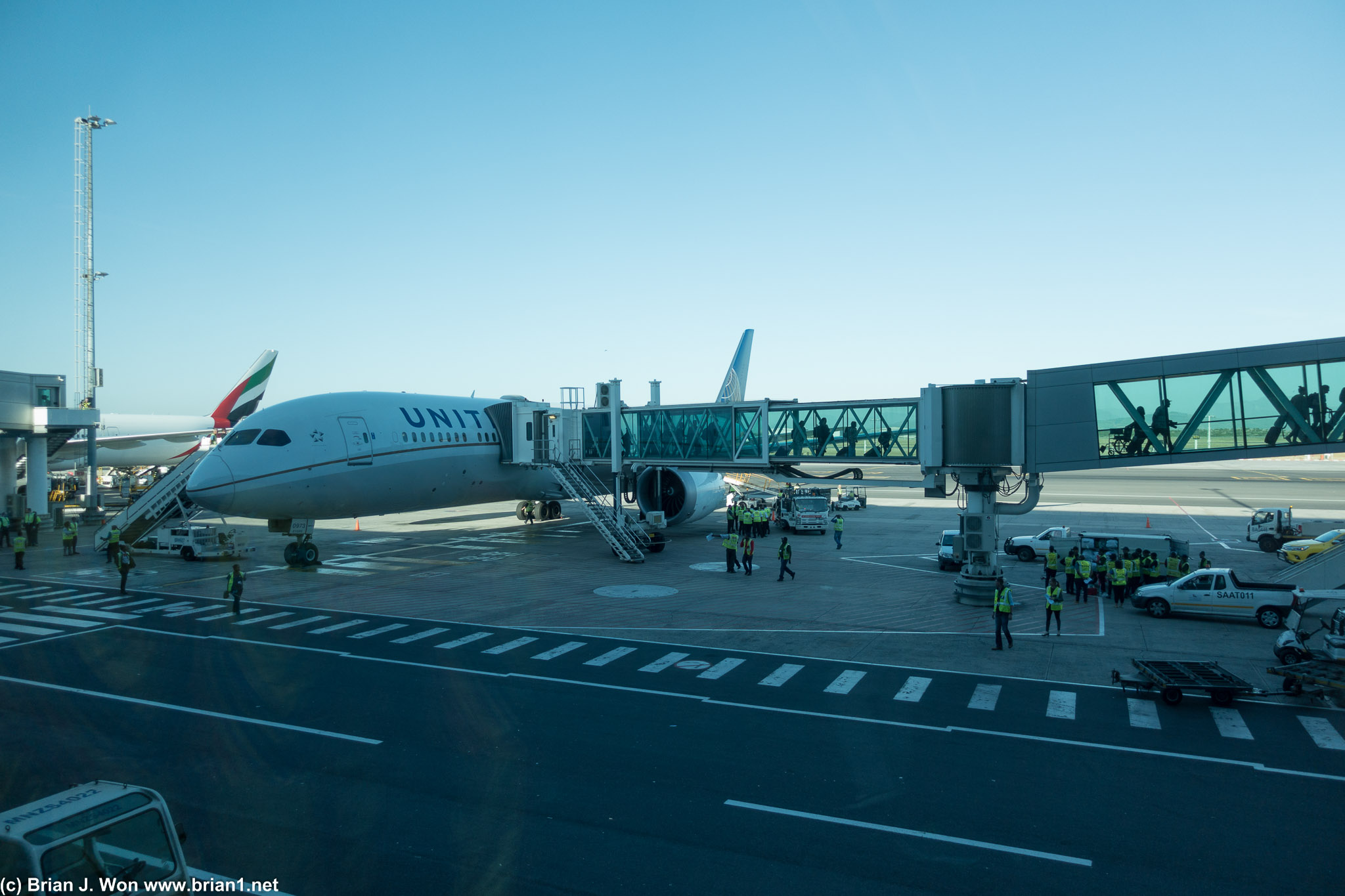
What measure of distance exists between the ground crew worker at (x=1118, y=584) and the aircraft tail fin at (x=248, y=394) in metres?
57.4

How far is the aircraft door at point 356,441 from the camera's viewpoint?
3094 cm

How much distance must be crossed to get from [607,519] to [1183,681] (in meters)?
23.7

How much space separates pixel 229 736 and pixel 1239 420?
2443 centimetres

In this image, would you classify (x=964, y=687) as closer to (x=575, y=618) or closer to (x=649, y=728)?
(x=649, y=728)

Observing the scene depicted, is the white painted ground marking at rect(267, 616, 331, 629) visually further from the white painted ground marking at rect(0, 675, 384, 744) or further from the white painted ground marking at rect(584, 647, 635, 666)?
the white painted ground marking at rect(584, 647, 635, 666)

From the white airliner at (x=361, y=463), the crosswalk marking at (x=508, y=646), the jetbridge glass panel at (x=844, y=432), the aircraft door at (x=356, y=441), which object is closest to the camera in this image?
the crosswalk marking at (x=508, y=646)

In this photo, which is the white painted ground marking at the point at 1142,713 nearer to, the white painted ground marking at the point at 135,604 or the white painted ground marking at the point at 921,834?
the white painted ground marking at the point at 921,834

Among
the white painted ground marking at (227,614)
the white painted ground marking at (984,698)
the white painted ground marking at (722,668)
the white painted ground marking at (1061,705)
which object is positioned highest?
the white painted ground marking at (227,614)

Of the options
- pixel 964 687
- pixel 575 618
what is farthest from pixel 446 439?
pixel 964 687

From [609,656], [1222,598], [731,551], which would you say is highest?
[731,551]

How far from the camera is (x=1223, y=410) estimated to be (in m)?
22.7

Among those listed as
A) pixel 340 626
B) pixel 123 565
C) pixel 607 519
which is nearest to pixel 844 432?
pixel 607 519

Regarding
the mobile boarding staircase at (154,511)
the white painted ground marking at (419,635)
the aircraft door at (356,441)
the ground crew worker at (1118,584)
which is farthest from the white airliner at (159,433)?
the ground crew worker at (1118,584)

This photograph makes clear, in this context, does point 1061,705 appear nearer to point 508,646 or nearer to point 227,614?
point 508,646
